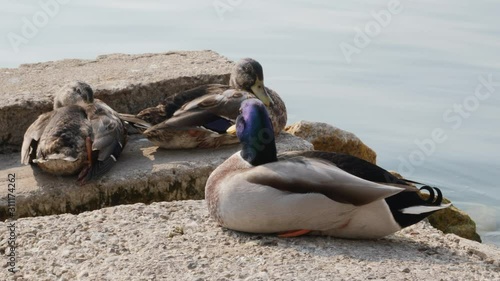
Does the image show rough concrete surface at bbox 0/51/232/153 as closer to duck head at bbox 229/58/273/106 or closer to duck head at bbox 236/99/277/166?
duck head at bbox 229/58/273/106

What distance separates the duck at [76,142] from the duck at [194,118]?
1.08 feet

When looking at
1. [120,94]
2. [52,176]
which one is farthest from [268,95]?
[52,176]

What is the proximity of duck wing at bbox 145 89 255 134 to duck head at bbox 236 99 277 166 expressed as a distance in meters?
2.25

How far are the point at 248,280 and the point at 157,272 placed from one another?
56cm

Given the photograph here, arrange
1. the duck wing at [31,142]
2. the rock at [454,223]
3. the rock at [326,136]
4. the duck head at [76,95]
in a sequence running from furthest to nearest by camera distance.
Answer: the rock at [326,136] → the rock at [454,223] → the duck head at [76,95] → the duck wing at [31,142]

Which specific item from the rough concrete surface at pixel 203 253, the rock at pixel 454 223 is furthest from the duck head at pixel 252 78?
the rough concrete surface at pixel 203 253

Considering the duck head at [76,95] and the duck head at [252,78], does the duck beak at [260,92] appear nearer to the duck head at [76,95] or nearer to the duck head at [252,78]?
the duck head at [252,78]

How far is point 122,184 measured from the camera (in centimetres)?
753

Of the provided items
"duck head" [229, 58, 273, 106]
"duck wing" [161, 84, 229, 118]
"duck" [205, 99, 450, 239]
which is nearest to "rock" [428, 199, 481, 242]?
"duck head" [229, 58, 273, 106]

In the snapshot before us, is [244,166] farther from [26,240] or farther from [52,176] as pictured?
[52,176]

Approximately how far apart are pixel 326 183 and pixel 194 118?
2.90 m

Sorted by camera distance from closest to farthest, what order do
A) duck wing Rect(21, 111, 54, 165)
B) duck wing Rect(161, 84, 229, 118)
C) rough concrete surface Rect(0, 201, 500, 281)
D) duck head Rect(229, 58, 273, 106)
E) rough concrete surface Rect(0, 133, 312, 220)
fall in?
rough concrete surface Rect(0, 201, 500, 281)
rough concrete surface Rect(0, 133, 312, 220)
duck wing Rect(21, 111, 54, 165)
duck wing Rect(161, 84, 229, 118)
duck head Rect(229, 58, 273, 106)

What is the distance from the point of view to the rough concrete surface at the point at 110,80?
28.9 feet

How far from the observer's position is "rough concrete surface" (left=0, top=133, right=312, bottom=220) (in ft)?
24.2
